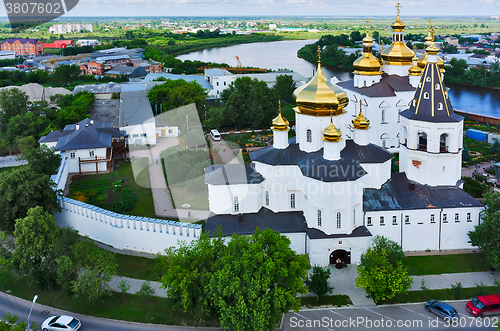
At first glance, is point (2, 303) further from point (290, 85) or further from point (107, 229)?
point (290, 85)

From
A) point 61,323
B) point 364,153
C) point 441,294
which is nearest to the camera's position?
point 61,323

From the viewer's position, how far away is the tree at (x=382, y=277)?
47.7ft

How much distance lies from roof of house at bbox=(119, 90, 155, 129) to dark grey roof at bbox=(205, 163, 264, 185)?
15.4 meters

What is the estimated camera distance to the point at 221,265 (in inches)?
543

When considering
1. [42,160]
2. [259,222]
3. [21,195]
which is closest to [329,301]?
[259,222]

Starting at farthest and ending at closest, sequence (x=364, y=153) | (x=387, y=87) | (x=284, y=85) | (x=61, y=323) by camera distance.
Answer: (x=284, y=85)
(x=387, y=87)
(x=364, y=153)
(x=61, y=323)

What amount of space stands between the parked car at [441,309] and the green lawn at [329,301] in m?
2.35

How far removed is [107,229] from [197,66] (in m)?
53.0

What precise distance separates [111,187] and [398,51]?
18.1m

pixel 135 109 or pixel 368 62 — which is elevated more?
pixel 368 62

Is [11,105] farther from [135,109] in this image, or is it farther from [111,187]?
[111,187]

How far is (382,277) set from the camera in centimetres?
1448

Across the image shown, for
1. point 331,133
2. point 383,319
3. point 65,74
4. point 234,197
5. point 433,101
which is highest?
point 433,101

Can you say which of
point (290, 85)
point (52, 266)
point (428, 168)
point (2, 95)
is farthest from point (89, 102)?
point (428, 168)
